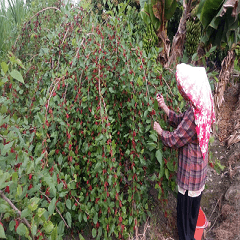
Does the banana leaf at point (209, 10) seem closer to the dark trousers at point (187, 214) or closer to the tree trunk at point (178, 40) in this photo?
the tree trunk at point (178, 40)

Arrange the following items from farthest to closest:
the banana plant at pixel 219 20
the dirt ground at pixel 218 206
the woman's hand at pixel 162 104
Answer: the banana plant at pixel 219 20, the dirt ground at pixel 218 206, the woman's hand at pixel 162 104

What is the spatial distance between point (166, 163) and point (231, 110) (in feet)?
11.0

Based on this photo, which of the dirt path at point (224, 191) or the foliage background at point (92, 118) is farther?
the dirt path at point (224, 191)

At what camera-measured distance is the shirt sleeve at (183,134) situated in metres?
1.59

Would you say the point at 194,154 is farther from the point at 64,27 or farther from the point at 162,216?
the point at 64,27

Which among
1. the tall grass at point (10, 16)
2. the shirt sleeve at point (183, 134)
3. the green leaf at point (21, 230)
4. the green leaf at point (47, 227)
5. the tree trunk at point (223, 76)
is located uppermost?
the tall grass at point (10, 16)

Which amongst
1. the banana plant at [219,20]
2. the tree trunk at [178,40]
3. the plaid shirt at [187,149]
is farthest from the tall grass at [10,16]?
the banana plant at [219,20]

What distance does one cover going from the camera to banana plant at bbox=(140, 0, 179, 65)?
3.49 metres

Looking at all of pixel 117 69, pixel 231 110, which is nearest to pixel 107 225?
pixel 117 69

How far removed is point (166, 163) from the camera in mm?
1638

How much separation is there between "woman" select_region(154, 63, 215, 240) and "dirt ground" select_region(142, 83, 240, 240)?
23cm

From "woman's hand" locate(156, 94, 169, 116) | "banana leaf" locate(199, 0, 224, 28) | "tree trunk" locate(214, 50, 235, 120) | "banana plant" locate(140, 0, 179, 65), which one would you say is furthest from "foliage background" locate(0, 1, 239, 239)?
"tree trunk" locate(214, 50, 235, 120)

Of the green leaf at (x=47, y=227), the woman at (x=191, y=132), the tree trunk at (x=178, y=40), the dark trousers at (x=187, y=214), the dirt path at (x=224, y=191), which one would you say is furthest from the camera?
the tree trunk at (x=178, y=40)

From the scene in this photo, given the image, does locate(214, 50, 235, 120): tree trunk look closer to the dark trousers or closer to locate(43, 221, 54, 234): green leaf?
the dark trousers
